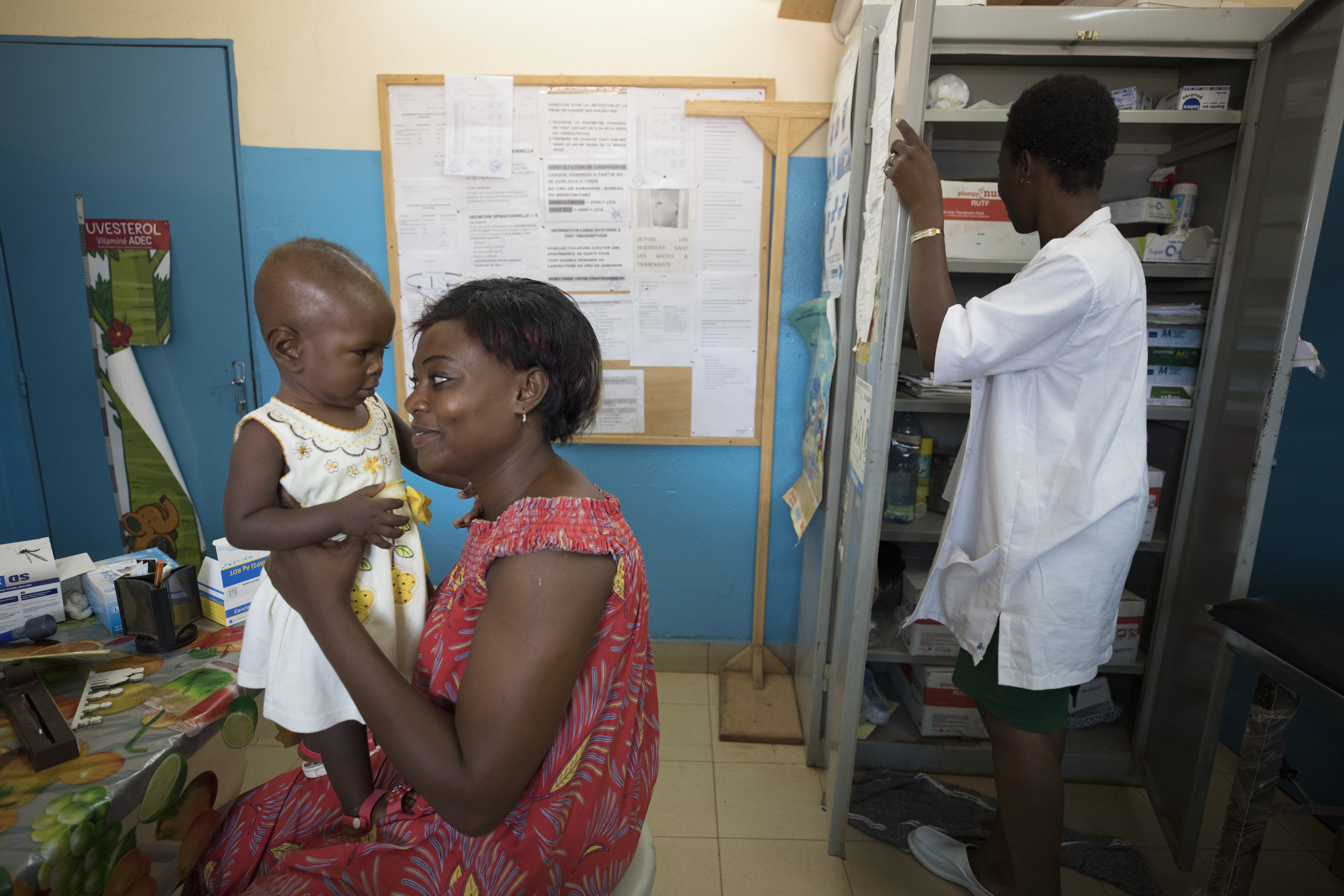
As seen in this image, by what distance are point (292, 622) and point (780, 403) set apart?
199cm

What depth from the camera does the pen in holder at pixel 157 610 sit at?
1229mm

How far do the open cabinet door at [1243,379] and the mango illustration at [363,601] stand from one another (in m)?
2.05

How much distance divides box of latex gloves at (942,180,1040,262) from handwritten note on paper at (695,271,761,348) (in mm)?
777

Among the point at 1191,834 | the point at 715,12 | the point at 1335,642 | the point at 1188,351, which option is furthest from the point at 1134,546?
the point at 715,12

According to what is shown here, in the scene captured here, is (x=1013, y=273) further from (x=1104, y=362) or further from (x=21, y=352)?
(x=21, y=352)

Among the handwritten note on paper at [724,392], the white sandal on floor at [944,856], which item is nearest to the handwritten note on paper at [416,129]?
the handwritten note on paper at [724,392]

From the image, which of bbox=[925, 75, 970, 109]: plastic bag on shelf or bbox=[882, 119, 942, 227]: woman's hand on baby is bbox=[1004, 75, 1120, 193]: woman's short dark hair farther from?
bbox=[925, 75, 970, 109]: plastic bag on shelf

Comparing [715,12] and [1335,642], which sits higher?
[715,12]

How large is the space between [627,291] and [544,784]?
1.99 metres

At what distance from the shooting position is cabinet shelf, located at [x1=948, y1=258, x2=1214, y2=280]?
6.32 ft

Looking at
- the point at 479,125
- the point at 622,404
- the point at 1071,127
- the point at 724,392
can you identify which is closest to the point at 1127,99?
Result: the point at 1071,127

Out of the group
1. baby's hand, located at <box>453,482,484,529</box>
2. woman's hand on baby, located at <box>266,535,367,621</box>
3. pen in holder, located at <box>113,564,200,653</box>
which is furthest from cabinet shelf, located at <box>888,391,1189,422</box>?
pen in holder, located at <box>113,564,200,653</box>

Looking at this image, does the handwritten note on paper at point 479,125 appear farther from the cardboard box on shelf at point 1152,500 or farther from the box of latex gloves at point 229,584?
the cardboard box on shelf at point 1152,500

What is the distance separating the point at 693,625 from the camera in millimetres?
2916
